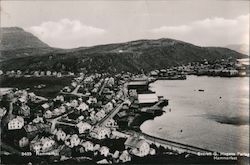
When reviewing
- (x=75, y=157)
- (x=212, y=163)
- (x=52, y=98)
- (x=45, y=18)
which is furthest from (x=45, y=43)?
(x=212, y=163)

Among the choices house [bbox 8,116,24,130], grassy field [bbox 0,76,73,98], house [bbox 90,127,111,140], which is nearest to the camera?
house [bbox 90,127,111,140]

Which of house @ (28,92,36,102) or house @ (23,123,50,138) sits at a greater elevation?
house @ (28,92,36,102)

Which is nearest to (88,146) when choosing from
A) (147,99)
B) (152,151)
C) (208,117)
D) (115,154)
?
(115,154)

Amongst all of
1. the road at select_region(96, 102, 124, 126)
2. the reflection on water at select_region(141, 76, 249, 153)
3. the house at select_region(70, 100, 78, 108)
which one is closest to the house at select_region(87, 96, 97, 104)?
the house at select_region(70, 100, 78, 108)

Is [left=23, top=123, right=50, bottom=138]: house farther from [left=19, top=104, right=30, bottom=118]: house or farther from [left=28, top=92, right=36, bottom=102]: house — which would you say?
[left=28, top=92, right=36, bottom=102]: house

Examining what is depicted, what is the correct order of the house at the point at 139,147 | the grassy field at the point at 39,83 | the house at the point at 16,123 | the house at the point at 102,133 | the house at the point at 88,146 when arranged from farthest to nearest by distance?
1. the grassy field at the point at 39,83
2. the house at the point at 16,123
3. the house at the point at 102,133
4. the house at the point at 88,146
5. the house at the point at 139,147

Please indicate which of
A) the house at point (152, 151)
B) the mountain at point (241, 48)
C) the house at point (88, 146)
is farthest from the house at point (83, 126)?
the mountain at point (241, 48)

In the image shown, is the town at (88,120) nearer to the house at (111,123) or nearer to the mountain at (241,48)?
the house at (111,123)
